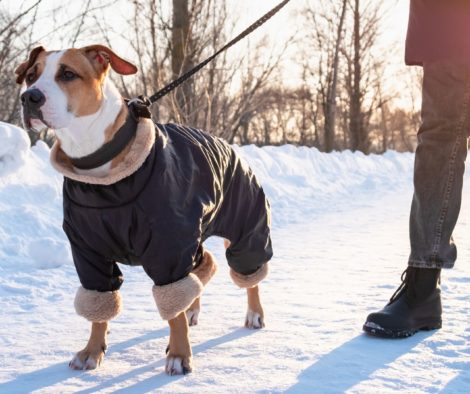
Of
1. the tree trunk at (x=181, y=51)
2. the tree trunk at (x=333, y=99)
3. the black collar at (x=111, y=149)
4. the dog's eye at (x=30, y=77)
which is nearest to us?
the black collar at (x=111, y=149)

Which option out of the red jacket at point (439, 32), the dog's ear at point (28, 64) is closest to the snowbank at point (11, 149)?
the dog's ear at point (28, 64)

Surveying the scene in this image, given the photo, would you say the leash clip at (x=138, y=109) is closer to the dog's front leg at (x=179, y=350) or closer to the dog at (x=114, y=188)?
the dog at (x=114, y=188)

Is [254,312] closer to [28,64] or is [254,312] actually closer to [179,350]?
[179,350]

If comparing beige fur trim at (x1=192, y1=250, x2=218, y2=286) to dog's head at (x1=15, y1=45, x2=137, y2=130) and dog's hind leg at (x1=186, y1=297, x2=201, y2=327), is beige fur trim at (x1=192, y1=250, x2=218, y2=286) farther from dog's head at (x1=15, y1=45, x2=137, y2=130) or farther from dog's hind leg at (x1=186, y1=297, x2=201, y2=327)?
dog's head at (x1=15, y1=45, x2=137, y2=130)

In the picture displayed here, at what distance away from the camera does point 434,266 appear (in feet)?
8.99

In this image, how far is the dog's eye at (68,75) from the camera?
244 centimetres

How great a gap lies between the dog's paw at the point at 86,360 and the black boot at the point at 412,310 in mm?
1114

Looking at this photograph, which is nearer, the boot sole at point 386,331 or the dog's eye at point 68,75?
the dog's eye at point 68,75

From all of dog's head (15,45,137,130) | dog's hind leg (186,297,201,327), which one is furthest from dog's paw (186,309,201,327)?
dog's head (15,45,137,130)

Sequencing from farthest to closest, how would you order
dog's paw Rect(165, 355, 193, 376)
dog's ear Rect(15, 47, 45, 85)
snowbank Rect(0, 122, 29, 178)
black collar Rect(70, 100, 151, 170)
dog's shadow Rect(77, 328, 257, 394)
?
snowbank Rect(0, 122, 29, 178) → dog's ear Rect(15, 47, 45, 85) → black collar Rect(70, 100, 151, 170) → dog's paw Rect(165, 355, 193, 376) → dog's shadow Rect(77, 328, 257, 394)

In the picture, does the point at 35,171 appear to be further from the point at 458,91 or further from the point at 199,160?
the point at 458,91

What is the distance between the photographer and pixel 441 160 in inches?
109

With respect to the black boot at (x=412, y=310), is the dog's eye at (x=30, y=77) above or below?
above

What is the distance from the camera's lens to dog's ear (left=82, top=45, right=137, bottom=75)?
2.59 meters
